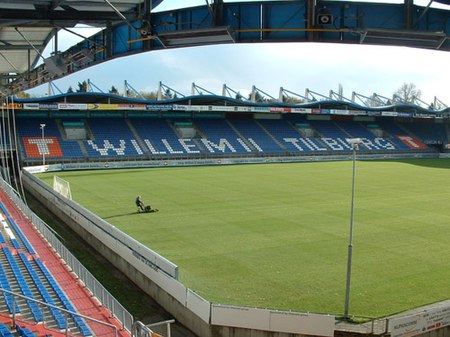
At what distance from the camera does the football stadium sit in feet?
21.4

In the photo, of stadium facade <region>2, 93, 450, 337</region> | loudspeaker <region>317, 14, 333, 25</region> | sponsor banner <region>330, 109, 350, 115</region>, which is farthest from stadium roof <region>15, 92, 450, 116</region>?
loudspeaker <region>317, 14, 333, 25</region>

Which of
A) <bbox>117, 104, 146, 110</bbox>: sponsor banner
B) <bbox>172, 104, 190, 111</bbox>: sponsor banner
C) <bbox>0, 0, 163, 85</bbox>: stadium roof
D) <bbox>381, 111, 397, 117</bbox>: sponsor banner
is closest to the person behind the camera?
<bbox>0, 0, 163, 85</bbox>: stadium roof

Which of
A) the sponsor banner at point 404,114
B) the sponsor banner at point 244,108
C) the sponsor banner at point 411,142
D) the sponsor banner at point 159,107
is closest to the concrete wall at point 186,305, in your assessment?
the sponsor banner at point 159,107

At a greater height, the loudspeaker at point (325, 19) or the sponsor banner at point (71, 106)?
the sponsor banner at point (71, 106)

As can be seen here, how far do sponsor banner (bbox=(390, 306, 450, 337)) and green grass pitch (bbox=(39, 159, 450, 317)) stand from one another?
1.10 meters

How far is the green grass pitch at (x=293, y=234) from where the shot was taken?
14.1m

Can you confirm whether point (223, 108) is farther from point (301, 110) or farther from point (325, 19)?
point (325, 19)

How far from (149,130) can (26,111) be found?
44.8 ft

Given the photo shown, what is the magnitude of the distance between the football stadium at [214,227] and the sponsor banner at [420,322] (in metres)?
0.04

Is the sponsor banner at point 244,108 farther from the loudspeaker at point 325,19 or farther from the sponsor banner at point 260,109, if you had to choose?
the loudspeaker at point 325,19

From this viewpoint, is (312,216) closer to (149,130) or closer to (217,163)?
(217,163)

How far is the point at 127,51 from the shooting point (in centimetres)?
752

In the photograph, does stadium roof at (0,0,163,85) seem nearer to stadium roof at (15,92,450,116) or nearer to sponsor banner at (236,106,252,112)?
stadium roof at (15,92,450,116)

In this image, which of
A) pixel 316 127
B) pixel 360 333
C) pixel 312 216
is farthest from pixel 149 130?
pixel 360 333
